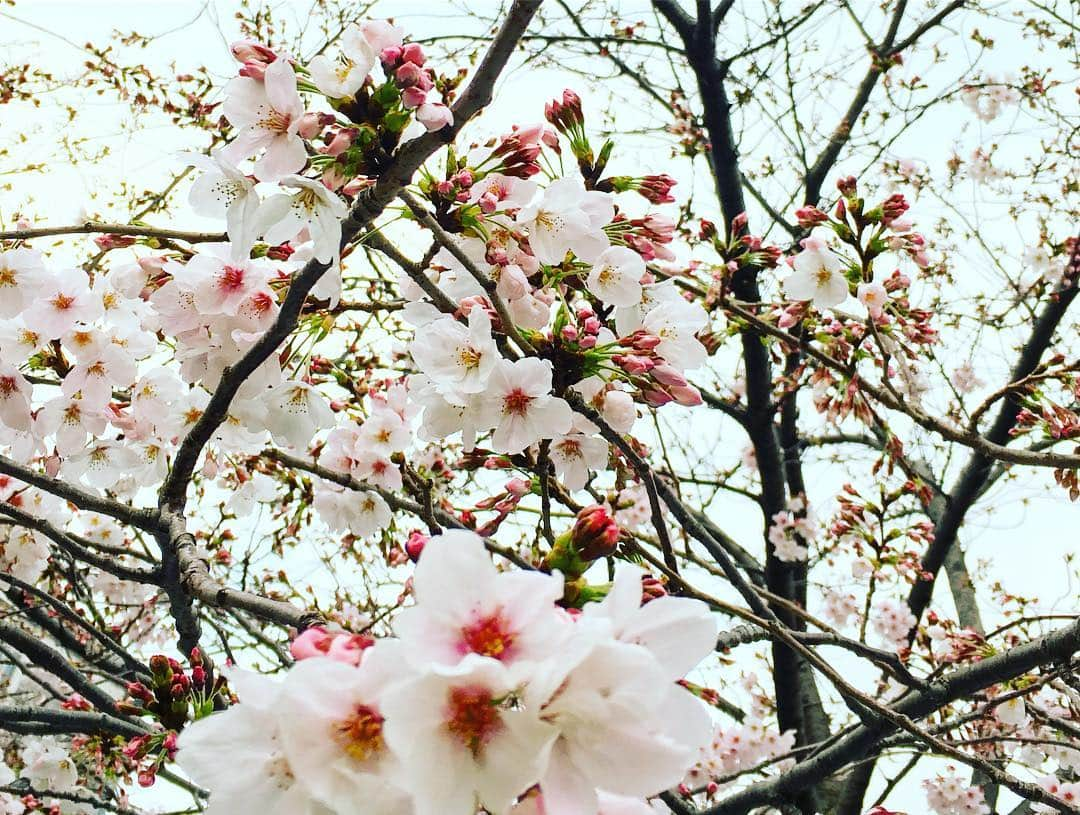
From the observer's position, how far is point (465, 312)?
59.1 inches

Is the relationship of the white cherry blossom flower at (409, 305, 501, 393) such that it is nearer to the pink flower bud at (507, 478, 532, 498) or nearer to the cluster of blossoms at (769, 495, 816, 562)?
the pink flower bud at (507, 478, 532, 498)

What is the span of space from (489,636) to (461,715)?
7cm

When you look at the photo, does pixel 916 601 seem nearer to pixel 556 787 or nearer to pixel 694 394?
pixel 694 394

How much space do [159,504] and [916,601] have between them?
496cm

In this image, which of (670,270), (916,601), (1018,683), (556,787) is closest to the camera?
(556,787)

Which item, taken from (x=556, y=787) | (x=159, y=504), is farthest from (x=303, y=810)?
(x=159, y=504)

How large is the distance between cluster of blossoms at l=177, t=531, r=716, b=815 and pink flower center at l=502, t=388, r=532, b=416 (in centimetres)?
80

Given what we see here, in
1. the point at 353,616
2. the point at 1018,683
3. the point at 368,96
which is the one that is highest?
the point at 353,616

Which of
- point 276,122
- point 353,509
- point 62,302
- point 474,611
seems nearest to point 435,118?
point 276,122

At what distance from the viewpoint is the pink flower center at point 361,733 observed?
64 centimetres

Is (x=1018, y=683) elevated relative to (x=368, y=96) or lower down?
lower down

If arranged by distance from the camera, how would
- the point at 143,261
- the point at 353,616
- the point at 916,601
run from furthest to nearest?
the point at 916,601 < the point at 353,616 < the point at 143,261

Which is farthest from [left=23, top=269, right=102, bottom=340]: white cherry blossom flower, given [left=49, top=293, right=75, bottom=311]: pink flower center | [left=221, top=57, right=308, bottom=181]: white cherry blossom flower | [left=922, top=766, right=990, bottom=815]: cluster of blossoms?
[left=922, top=766, right=990, bottom=815]: cluster of blossoms

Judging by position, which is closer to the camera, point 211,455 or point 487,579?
point 487,579
